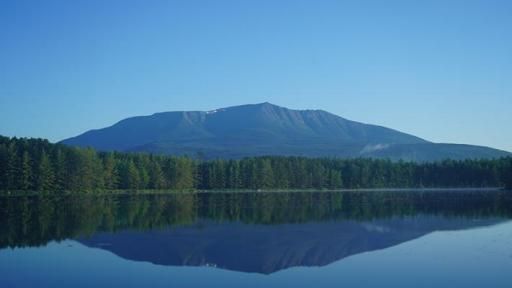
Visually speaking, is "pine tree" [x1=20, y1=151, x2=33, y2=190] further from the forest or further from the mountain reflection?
the mountain reflection

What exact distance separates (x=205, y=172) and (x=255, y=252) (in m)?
A: 121

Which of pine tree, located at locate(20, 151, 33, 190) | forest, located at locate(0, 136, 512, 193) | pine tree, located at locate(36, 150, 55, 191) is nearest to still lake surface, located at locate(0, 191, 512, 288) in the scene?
pine tree, located at locate(20, 151, 33, 190)

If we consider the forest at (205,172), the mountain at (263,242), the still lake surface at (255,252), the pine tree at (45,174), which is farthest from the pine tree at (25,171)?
the mountain at (263,242)

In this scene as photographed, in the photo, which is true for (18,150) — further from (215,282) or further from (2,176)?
(215,282)

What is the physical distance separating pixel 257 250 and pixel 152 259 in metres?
6.47

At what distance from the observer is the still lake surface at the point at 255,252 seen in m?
25.3

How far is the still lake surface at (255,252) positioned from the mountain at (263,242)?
62 millimetres

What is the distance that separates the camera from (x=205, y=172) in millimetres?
153375

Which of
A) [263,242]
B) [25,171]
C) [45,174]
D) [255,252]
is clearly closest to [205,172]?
[45,174]

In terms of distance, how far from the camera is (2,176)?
106m

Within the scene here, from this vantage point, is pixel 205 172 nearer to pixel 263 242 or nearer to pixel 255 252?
pixel 263 242

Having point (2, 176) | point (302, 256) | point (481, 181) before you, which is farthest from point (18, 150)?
point (481, 181)

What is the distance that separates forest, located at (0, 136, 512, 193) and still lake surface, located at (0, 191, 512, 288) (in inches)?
2296

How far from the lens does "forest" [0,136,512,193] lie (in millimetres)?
108500
